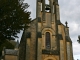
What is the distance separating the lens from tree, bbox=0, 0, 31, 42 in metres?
14.8

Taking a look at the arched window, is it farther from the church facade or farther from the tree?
the tree

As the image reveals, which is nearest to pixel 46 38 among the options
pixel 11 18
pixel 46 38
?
pixel 46 38

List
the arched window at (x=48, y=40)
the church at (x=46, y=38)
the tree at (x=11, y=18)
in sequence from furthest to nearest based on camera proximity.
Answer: the arched window at (x=48, y=40) < the church at (x=46, y=38) < the tree at (x=11, y=18)

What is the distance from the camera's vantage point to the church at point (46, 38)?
29156 mm

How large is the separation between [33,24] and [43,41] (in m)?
3.26

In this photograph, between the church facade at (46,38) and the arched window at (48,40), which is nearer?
the church facade at (46,38)

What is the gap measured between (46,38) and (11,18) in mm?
16351

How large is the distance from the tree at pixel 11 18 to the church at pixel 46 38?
13.0 metres

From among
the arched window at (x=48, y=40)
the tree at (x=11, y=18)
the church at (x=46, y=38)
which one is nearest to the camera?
the tree at (x=11, y=18)

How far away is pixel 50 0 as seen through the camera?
33469mm

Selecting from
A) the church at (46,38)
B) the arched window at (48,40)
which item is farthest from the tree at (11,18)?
the arched window at (48,40)

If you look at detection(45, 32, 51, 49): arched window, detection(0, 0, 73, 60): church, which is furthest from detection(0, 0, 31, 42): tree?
detection(45, 32, 51, 49): arched window

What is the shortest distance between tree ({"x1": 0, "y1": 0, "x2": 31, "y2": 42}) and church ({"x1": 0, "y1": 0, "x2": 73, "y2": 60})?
13002 millimetres

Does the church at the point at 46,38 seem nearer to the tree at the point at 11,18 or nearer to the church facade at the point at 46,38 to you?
the church facade at the point at 46,38
